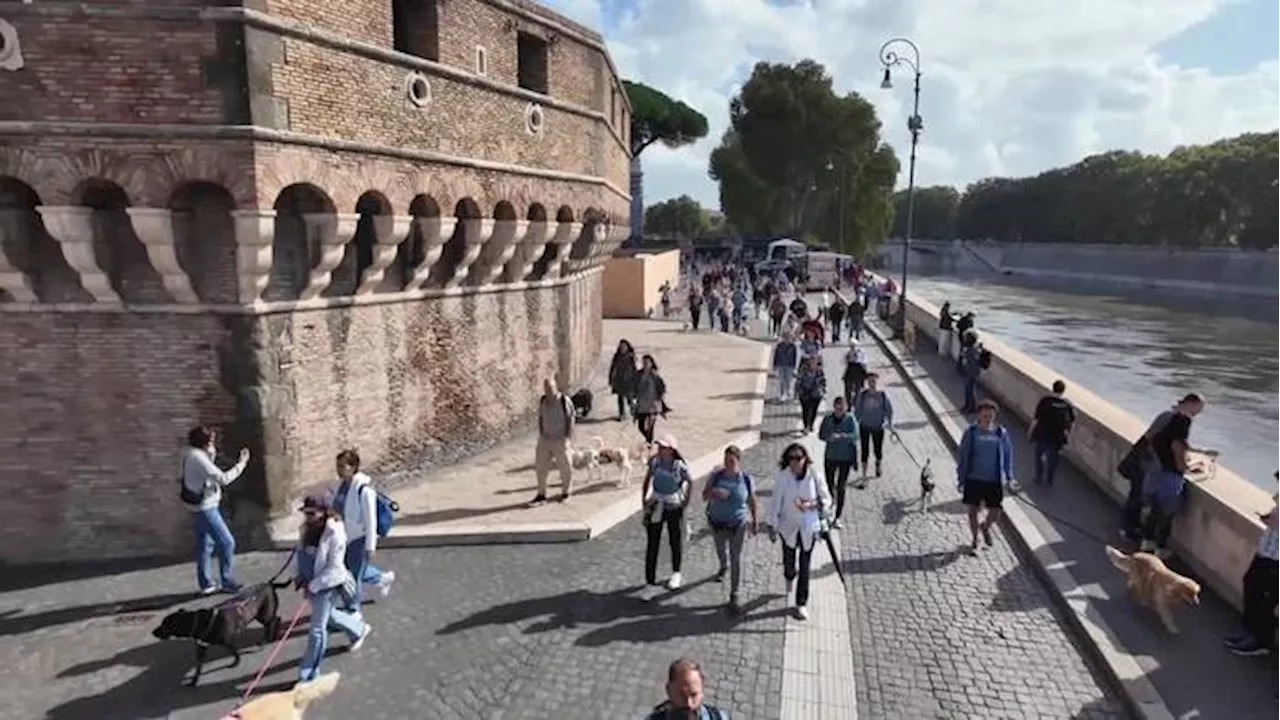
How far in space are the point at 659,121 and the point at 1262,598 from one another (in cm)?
5993

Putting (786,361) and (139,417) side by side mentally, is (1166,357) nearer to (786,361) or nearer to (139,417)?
(786,361)

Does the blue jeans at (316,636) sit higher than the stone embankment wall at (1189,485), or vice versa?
the stone embankment wall at (1189,485)

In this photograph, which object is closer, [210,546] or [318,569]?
[318,569]

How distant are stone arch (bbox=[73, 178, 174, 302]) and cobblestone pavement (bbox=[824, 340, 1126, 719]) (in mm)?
8020

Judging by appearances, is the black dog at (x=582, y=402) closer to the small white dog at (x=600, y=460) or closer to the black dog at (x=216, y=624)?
the small white dog at (x=600, y=460)

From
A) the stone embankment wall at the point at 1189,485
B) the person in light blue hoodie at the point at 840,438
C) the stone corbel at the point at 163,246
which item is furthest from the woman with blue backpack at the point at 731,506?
the stone corbel at the point at 163,246

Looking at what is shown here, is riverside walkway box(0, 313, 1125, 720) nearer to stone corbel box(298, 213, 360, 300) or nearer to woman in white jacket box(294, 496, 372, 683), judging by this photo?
woman in white jacket box(294, 496, 372, 683)

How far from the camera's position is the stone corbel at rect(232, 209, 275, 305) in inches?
334

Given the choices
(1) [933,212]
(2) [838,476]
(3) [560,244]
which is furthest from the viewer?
(1) [933,212]

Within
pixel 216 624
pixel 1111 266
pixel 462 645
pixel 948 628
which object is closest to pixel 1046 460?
pixel 948 628

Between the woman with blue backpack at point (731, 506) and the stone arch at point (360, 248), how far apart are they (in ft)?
18.3

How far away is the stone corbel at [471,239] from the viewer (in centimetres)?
1205

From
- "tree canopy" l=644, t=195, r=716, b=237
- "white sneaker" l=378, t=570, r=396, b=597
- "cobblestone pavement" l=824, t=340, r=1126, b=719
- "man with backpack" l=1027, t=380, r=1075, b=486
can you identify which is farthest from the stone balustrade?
"tree canopy" l=644, t=195, r=716, b=237

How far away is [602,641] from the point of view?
23.4ft
